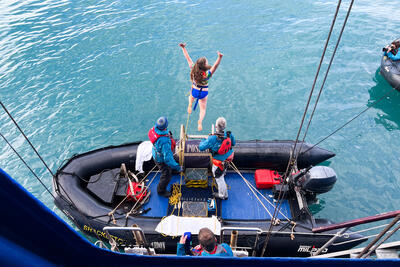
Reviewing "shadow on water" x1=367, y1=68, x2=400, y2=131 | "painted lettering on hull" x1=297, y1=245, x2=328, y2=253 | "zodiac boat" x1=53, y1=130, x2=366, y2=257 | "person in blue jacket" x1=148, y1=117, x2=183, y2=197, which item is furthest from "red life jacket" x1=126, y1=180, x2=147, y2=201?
"shadow on water" x1=367, y1=68, x2=400, y2=131

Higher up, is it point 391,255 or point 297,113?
point 391,255

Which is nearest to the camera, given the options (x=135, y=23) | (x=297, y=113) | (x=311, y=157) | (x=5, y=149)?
(x=311, y=157)

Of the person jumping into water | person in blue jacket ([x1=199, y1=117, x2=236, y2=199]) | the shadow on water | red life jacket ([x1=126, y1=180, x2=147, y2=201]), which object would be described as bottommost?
the shadow on water

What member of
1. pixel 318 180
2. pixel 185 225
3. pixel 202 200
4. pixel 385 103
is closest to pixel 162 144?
pixel 185 225

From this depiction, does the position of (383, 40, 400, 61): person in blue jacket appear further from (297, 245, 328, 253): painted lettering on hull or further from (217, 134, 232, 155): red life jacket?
(217, 134, 232, 155): red life jacket

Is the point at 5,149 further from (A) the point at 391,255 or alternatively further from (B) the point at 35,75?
(A) the point at 391,255

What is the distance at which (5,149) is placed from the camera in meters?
7.39

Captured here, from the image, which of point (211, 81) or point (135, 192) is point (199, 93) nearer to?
point (135, 192)

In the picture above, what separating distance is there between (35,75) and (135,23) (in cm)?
517

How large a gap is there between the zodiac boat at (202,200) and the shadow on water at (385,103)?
3.91m

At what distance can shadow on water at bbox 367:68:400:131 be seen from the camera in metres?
7.91

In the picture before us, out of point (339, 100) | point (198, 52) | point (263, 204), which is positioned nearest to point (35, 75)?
point (198, 52)

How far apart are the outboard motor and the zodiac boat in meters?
0.02

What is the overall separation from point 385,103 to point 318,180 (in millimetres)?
6112
